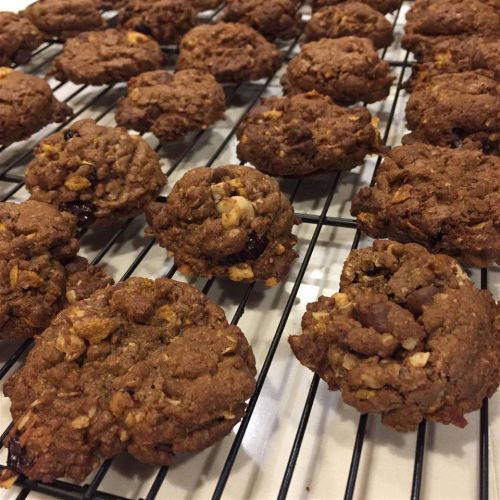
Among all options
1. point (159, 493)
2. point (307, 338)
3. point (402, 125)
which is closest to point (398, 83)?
point (402, 125)

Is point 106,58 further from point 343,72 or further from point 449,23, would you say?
point 449,23

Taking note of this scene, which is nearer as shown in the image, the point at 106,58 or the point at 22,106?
the point at 22,106

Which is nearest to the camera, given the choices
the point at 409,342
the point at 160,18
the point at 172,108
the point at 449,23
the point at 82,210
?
the point at 409,342

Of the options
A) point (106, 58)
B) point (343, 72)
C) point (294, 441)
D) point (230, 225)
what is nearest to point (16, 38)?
point (106, 58)

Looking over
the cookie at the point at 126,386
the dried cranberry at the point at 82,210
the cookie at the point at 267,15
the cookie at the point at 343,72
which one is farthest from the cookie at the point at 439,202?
the cookie at the point at 267,15

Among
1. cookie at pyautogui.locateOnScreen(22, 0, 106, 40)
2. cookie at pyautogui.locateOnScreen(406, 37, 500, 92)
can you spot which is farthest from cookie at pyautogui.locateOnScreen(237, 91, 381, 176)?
cookie at pyautogui.locateOnScreen(22, 0, 106, 40)

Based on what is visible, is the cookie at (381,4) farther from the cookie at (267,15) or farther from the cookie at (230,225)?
the cookie at (230,225)
